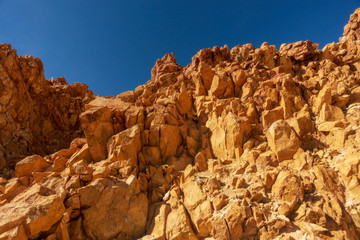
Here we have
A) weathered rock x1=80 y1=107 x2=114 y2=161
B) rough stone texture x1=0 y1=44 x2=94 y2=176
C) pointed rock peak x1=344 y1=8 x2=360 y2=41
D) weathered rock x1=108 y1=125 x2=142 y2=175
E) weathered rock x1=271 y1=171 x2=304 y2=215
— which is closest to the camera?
weathered rock x1=271 y1=171 x2=304 y2=215

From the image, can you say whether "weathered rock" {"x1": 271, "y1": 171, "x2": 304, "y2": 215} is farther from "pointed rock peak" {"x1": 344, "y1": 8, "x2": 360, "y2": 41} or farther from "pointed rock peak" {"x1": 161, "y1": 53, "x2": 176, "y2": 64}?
"pointed rock peak" {"x1": 161, "y1": 53, "x2": 176, "y2": 64}

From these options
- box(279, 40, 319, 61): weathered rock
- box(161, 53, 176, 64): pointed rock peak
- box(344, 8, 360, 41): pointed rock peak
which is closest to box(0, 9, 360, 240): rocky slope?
box(279, 40, 319, 61): weathered rock

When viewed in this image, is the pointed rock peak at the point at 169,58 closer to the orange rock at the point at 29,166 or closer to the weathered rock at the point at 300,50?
the weathered rock at the point at 300,50

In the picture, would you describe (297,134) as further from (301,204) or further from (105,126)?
(105,126)

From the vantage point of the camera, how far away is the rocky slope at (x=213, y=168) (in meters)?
9.20

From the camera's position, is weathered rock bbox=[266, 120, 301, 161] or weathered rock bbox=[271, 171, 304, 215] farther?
weathered rock bbox=[266, 120, 301, 161]

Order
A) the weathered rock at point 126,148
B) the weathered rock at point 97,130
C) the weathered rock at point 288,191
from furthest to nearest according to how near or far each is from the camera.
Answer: the weathered rock at point 97,130 < the weathered rock at point 126,148 < the weathered rock at point 288,191

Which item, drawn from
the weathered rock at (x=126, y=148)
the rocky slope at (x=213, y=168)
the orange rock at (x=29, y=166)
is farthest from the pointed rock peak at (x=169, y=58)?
→ the orange rock at (x=29, y=166)

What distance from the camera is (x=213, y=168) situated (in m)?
13.6

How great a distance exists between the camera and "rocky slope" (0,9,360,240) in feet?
30.2

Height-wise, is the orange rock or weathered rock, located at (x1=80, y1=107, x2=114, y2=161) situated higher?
weathered rock, located at (x1=80, y1=107, x2=114, y2=161)

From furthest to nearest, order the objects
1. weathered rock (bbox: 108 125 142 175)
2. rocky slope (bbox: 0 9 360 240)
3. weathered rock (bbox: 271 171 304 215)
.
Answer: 1. weathered rock (bbox: 108 125 142 175)
2. weathered rock (bbox: 271 171 304 215)
3. rocky slope (bbox: 0 9 360 240)

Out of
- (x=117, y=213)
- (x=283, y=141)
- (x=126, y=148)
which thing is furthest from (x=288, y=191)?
(x=126, y=148)

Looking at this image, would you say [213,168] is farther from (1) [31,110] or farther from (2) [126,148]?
(1) [31,110]
